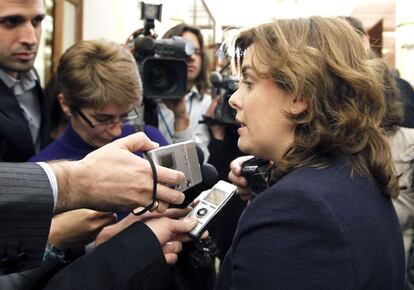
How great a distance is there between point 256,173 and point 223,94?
0.86 metres

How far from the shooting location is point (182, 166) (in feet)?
3.10

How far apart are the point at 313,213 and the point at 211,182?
1.34 ft

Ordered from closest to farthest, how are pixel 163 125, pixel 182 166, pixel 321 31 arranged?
pixel 321 31, pixel 182 166, pixel 163 125

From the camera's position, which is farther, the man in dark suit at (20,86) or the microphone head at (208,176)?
the man in dark suit at (20,86)

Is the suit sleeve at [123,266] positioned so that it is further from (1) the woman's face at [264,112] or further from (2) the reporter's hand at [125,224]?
(1) the woman's face at [264,112]

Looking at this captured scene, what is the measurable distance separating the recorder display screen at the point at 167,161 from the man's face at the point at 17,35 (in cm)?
84

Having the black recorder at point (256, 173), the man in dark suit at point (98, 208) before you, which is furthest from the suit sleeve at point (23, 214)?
the black recorder at point (256, 173)

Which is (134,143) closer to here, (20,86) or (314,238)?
(314,238)

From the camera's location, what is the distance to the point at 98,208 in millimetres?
811

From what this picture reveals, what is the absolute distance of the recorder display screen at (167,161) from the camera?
89cm

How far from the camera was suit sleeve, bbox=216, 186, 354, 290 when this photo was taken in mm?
663

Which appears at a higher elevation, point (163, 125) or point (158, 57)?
point (158, 57)

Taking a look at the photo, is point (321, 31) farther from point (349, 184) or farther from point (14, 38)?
→ point (14, 38)

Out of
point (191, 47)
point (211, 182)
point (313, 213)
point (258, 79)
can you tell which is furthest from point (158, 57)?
point (313, 213)
